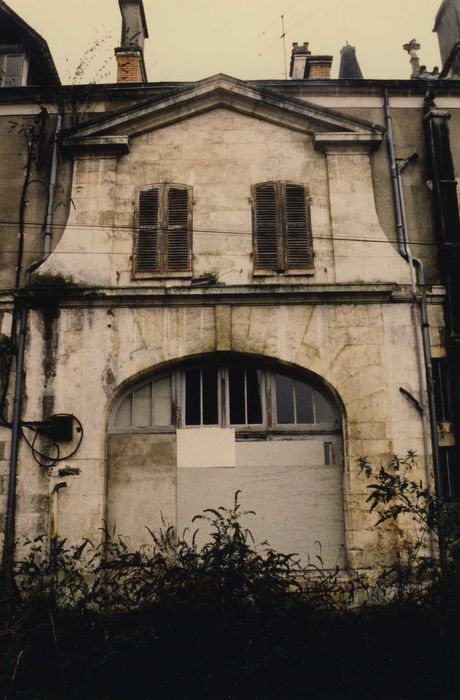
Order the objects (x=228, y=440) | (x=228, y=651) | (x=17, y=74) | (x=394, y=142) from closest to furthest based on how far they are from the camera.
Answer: (x=228, y=651), (x=228, y=440), (x=394, y=142), (x=17, y=74)

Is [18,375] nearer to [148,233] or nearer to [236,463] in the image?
[148,233]

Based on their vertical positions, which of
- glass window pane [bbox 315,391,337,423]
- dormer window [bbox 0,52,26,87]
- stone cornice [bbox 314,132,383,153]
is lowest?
glass window pane [bbox 315,391,337,423]

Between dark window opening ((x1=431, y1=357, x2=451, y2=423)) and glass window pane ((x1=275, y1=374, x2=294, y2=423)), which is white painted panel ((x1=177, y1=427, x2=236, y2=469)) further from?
dark window opening ((x1=431, y1=357, x2=451, y2=423))

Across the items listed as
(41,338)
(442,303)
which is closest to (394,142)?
(442,303)

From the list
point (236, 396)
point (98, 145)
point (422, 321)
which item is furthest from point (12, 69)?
point (422, 321)

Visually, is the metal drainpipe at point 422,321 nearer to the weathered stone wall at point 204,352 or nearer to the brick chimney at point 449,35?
the weathered stone wall at point 204,352

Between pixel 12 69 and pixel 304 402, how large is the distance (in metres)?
8.92

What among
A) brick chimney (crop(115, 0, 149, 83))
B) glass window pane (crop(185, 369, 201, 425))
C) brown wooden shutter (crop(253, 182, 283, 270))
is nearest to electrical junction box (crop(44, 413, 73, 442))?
glass window pane (crop(185, 369, 201, 425))

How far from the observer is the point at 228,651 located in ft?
21.5

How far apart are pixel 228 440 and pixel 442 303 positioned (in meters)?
4.32

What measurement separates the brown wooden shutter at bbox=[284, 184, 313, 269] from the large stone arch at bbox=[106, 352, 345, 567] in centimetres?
189

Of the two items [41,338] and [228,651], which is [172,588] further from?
[41,338]

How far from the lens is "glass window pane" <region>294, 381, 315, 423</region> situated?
Answer: 10.6 meters

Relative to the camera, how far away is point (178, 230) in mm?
11320
